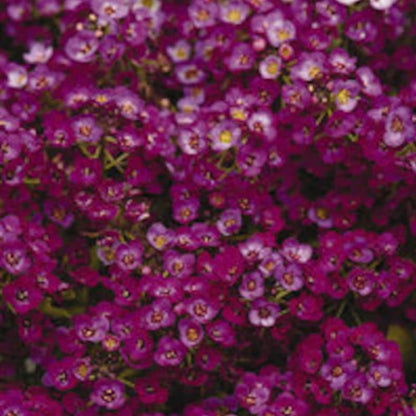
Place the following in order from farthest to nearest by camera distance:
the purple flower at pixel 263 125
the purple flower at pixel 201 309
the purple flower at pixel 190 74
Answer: the purple flower at pixel 190 74 < the purple flower at pixel 263 125 < the purple flower at pixel 201 309

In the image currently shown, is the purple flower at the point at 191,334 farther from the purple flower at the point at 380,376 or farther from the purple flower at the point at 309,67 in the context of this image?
the purple flower at the point at 309,67

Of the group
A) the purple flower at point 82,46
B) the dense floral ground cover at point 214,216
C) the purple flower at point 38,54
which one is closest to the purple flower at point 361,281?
the dense floral ground cover at point 214,216

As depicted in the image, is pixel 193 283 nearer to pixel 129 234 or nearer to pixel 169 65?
pixel 129 234

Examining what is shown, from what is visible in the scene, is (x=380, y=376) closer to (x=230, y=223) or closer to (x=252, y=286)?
(x=252, y=286)

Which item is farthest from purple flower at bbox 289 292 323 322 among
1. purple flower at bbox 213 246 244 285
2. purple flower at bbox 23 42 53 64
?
purple flower at bbox 23 42 53 64

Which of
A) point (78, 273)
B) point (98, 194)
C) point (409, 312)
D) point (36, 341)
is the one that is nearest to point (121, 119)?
point (98, 194)

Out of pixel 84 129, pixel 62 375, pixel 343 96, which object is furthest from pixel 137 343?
pixel 343 96
